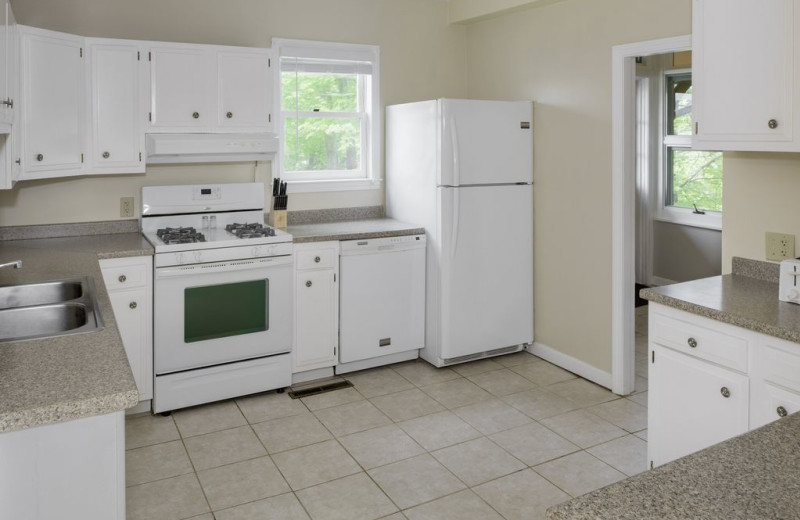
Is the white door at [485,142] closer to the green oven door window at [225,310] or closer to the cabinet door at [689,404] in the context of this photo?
the green oven door window at [225,310]

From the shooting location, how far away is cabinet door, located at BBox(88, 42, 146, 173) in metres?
3.76

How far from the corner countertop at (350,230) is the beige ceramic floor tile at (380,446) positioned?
1.21 m

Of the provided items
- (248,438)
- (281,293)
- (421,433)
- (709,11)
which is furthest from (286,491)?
(709,11)

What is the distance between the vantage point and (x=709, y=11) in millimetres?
2631

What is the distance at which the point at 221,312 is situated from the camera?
3.85 metres

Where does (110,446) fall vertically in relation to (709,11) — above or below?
below

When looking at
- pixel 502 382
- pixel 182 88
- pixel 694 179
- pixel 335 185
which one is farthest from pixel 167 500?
pixel 694 179

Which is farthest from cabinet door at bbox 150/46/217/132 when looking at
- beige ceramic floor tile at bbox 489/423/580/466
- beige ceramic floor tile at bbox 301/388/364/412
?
beige ceramic floor tile at bbox 489/423/580/466

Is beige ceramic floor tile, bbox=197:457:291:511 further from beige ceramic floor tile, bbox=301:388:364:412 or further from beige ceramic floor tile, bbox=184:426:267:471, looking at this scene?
beige ceramic floor tile, bbox=301:388:364:412

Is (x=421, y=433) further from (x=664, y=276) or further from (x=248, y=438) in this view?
(x=664, y=276)

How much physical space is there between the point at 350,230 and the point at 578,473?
6.68 feet

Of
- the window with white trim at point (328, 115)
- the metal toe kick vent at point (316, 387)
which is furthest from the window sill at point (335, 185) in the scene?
the metal toe kick vent at point (316, 387)

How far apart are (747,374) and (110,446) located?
198 cm

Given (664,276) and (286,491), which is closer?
(286,491)
